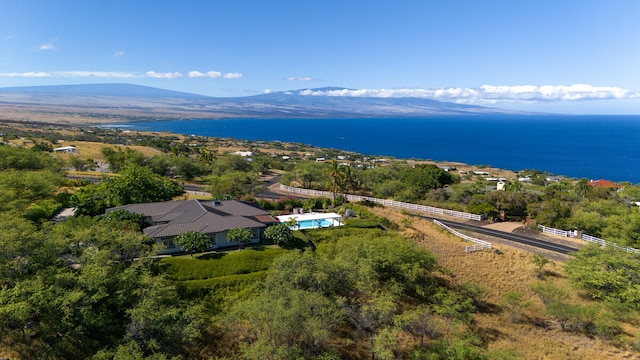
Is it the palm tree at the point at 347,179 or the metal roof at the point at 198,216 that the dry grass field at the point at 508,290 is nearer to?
the palm tree at the point at 347,179

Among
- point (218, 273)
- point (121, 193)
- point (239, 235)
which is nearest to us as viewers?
point (218, 273)

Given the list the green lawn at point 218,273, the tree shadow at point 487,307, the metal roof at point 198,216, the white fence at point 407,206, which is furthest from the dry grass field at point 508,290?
the metal roof at point 198,216

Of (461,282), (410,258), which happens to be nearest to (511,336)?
(461,282)

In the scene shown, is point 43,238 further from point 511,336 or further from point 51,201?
point 511,336

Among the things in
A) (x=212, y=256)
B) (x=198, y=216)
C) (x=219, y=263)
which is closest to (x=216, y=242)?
(x=212, y=256)

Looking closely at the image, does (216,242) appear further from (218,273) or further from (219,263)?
(218,273)

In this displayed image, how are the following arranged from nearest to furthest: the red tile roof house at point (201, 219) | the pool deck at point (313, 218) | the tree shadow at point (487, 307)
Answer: the red tile roof house at point (201, 219) < the tree shadow at point (487, 307) < the pool deck at point (313, 218)
